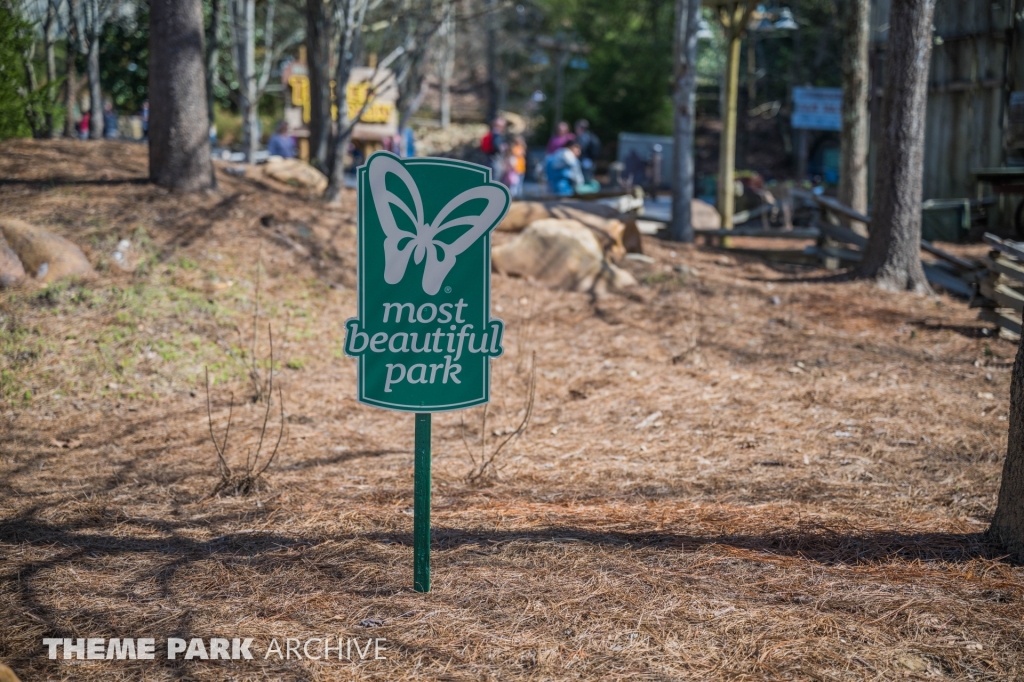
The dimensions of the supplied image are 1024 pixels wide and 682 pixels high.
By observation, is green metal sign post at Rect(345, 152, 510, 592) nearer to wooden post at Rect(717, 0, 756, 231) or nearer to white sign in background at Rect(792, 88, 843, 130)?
wooden post at Rect(717, 0, 756, 231)

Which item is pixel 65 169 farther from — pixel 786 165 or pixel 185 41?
pixel 786 165

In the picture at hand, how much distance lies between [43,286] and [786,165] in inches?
1072

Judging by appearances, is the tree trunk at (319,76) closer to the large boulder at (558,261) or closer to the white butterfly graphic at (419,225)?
the large boulder at (558,261)

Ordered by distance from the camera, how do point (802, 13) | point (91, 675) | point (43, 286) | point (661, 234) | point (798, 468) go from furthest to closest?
point (802, 13)
point (661, 234)
point (43, 286)
point (798, 468)
point (91, 675)

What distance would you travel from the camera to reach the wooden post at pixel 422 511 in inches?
140

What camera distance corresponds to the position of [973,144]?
1588cm

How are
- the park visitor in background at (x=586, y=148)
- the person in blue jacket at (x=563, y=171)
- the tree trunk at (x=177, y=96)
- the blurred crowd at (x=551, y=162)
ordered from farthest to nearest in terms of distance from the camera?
the park visitor in background at (x=586, y=148) → the blurred crowd at (x=551, y=162) → the person in blue jacket at (x=563, y=171) → the tree trunk at (x=177, y=96)

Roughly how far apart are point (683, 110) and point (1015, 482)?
9932 millimetres

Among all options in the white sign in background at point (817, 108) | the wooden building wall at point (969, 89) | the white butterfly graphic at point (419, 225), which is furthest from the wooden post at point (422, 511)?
the white sign in background at point (817, 108)

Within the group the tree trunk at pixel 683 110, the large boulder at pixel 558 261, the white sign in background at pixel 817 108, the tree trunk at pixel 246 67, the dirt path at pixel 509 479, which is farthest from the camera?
the white sign in background at pixel 817 108

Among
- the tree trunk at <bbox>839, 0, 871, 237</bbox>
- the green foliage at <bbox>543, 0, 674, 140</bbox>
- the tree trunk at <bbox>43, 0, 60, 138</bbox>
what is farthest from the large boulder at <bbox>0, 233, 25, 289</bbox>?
the green foliage at <bbox>543, 0, 674, 140</bbox>

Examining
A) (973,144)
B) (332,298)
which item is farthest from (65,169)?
(973,144)

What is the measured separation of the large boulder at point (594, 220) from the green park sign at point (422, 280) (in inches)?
281

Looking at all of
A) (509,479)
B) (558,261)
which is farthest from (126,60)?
(509,479)
